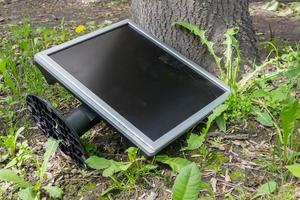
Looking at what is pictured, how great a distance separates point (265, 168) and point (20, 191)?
46.4 inches

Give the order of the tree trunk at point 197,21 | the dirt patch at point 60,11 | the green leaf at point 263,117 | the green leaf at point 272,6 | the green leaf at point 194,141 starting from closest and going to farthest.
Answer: the green leaf at point 194,141 < the green leaf at point 263,117 < the tree trunk at point 197,21 < the dirt patch at point 60,11 < the green leaf at point 272,6

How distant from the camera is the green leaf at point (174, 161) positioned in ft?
6.29

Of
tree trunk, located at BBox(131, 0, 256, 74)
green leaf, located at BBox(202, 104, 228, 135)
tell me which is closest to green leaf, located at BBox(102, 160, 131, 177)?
green leaf, located at BBox(202, 104, 228, 135)

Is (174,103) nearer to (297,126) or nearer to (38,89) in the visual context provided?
(297,126)

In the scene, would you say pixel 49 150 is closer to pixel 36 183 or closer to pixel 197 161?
pixel 36 183

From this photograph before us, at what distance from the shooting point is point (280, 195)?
1.78 meters

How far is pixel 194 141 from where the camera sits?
2.06 metres

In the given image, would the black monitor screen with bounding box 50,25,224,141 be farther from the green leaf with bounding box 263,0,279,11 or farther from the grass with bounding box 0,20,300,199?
the green leaf with bounding box 263,0,279,11

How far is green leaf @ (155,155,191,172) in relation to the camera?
192cm

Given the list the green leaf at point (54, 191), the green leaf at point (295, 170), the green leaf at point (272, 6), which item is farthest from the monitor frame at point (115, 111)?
the green leaf at point (272, 6)

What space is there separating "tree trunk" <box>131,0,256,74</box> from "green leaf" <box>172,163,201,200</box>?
3.87 ft

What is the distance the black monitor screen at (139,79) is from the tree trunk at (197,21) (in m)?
0.16

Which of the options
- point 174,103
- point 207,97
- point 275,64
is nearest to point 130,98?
point 174,103

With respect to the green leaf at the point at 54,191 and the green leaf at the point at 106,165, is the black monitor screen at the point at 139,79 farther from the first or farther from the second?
the green leaf at the point at 54,191
